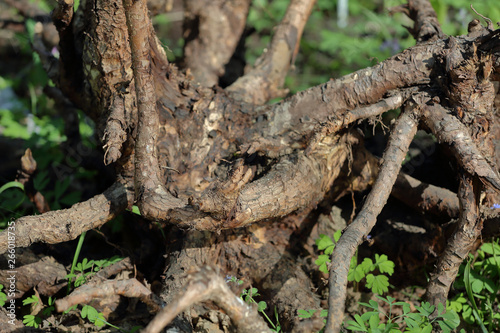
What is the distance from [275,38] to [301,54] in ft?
6.08

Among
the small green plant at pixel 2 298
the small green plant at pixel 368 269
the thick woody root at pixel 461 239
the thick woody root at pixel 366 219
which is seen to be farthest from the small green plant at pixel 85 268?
the thick woody root at pixel 461 239

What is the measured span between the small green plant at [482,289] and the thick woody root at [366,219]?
1.92 feet

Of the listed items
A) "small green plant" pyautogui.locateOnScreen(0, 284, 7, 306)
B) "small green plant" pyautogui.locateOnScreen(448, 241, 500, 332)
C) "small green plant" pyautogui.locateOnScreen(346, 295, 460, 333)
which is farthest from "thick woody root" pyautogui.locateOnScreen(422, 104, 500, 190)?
"small green plant" pyautogui.locateOnScreen(0, 284, 7, 306)

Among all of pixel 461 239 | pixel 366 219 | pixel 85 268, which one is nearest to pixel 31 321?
pixel 85 268

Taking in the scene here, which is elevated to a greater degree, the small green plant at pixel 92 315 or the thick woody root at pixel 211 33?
the thick woody root at pixel 211 33

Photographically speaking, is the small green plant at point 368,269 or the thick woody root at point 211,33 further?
the thick woody root at point 211,33

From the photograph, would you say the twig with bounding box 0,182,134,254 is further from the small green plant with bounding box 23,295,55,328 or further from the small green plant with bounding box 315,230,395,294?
the small green plant with bounding box 315,230,395,294

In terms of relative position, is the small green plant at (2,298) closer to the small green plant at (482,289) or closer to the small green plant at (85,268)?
the small green plant at (85,268)

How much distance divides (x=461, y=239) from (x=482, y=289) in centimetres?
56

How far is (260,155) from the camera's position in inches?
87.5

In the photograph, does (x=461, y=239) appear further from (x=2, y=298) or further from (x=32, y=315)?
(x=2, y=298)

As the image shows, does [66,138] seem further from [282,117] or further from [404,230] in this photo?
[404,230]

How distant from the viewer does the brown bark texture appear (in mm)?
1790

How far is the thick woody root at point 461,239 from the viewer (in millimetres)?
1949
